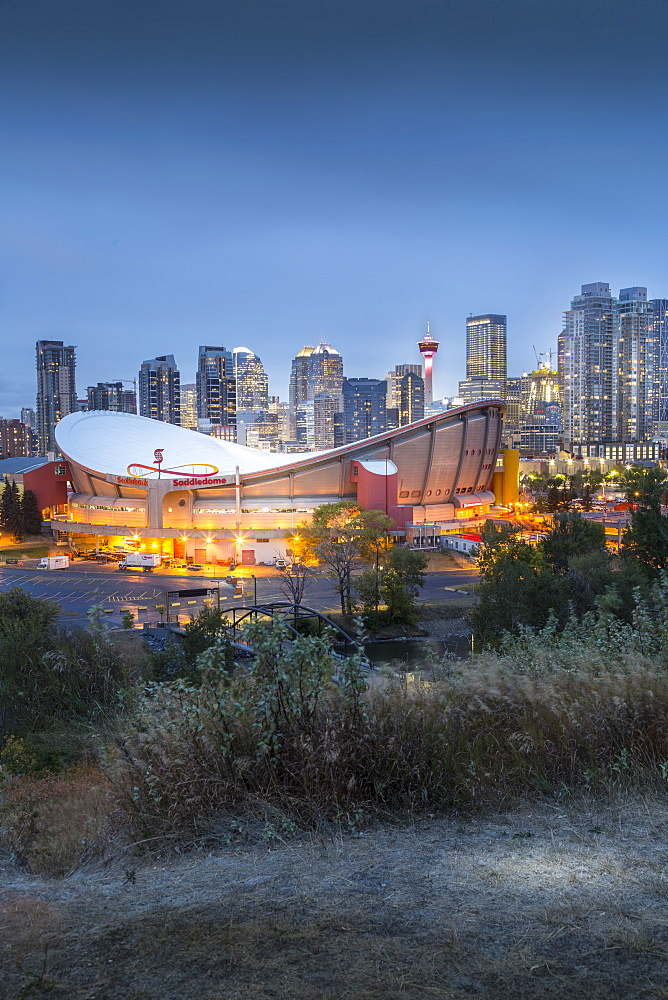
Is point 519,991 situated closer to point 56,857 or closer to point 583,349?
point 56,857

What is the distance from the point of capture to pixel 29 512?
173 feet

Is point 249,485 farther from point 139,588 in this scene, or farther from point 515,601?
point 515,601

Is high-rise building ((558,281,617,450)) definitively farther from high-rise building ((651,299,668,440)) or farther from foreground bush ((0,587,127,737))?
foreground bush ((0,587,127,737))

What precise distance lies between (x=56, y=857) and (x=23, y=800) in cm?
191

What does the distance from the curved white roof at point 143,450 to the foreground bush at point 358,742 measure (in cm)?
4221

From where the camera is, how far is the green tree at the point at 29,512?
2071 inches

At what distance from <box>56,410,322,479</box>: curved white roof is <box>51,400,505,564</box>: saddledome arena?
81 millimetres

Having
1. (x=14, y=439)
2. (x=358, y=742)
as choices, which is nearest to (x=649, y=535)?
(x=358, y=742)

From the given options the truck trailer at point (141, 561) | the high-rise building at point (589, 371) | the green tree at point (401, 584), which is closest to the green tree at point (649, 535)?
the green tree at point (401, 584)

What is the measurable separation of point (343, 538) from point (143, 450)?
75.9 feet

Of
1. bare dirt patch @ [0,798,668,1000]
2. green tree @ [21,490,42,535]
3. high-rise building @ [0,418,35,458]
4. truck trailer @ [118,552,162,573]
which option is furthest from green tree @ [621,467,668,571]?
high-rise building @ [0,418,35,458]

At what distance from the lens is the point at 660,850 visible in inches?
156

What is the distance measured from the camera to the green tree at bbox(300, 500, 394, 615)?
34.5 meters

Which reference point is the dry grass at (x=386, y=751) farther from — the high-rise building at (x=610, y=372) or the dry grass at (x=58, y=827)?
the high-rise building at (x=610, y=372)
